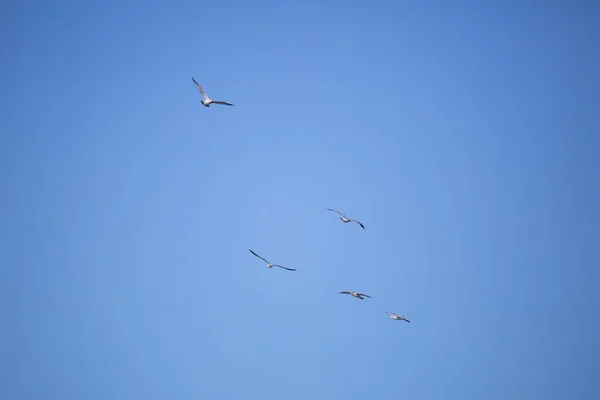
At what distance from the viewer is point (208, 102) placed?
92.0 ft
